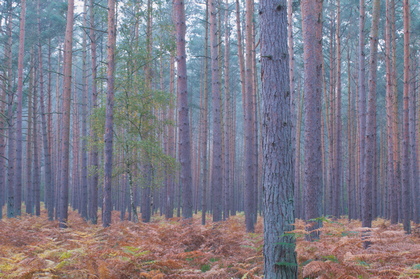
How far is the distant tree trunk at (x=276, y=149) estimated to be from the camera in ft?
14.0

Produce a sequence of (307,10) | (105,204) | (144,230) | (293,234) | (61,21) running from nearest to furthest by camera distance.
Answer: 1. (293,234)
2. (307,10)
3. (144,230)
4. (105,204)
5. (61,21)

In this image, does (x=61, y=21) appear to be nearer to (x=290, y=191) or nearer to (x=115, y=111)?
(x=115, y=111)

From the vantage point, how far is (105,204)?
1170 cm

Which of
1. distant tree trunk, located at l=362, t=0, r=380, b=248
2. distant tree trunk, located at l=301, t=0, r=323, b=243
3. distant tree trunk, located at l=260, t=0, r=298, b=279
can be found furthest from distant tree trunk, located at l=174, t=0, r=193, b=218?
distant tree trunk, located at l=260, t=0, r=298, b=279

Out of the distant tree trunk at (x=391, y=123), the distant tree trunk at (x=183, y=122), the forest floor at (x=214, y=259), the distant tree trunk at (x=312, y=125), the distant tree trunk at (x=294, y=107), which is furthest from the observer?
the distant tree trunk at (x=294, y=107)

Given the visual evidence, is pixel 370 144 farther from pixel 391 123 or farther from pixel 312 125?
pixel 391 123

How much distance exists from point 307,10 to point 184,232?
5.30m

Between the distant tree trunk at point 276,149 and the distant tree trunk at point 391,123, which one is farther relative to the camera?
the distant tree trunk at point 391,123

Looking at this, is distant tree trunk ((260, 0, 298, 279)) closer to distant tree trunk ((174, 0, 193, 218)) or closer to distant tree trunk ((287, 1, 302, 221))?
distant tree trunk ((174, 0, 193, 218))

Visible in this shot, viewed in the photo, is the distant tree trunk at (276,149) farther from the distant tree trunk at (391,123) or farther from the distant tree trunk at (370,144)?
the distant tree trunk at (391,123)

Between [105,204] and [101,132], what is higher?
[101,132]

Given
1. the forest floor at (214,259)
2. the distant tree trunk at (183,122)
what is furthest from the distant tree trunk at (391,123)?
the forest floor at (214,259)

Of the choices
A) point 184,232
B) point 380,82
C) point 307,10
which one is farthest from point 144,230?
point 380,82

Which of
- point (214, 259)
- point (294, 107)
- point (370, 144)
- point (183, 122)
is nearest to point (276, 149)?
point (214, 259)
